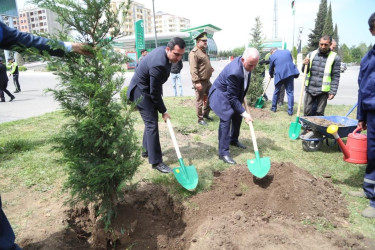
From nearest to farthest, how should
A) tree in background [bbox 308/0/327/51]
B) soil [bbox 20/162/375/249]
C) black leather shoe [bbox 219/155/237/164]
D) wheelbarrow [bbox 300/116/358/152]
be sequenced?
soil [bbox 20/162/375/249], black leather shoe [bbox 219/155/237/164], wheelbarrow [bbox 300/116/358/152], tree in background [bbox 308/0/327/51]

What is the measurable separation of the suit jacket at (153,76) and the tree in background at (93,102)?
1008mm

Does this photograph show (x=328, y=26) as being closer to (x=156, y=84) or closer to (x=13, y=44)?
(x=156, y=84)

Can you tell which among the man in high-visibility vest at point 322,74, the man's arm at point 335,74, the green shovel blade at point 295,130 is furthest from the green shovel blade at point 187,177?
the man's arm at point 335,74

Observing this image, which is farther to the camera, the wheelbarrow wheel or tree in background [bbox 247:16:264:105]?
tree in background [bbox 247:16:264:105]

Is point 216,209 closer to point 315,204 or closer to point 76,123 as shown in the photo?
point 315,204

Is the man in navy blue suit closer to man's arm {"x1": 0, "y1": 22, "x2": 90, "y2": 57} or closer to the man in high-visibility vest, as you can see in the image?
the man in high-visibility vest

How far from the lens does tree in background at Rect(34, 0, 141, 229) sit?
7.28 feet

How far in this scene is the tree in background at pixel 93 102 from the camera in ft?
7.28

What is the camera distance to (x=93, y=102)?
7.29 feet

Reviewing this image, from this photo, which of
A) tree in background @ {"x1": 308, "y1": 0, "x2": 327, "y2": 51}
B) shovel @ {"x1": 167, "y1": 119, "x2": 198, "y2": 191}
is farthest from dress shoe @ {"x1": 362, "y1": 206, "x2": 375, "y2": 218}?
tree in background @ {"x1": 308, "y1": 0, "x2": 327, "y2": 51}

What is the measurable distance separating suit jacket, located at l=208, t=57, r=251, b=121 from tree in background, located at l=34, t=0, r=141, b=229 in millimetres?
2219

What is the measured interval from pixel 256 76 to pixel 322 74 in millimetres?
3247

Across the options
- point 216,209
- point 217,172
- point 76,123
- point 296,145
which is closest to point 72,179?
point 76,123

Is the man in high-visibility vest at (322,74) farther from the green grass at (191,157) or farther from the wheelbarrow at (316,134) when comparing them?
the green grass at (191,157)
